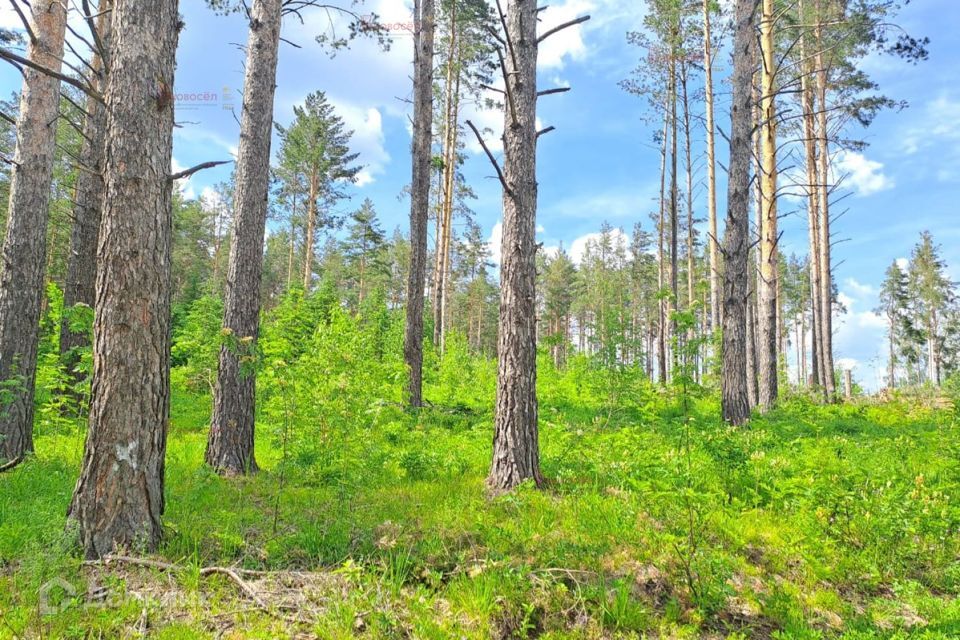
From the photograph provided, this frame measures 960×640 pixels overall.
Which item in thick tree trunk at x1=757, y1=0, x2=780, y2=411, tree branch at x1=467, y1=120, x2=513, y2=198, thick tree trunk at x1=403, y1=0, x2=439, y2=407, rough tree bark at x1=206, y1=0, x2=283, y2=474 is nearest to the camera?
tree branch at x1=467, y1=120, x2=513, y2=198

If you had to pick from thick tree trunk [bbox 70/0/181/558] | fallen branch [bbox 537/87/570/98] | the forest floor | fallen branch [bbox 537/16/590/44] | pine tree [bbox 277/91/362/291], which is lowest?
the forest floor

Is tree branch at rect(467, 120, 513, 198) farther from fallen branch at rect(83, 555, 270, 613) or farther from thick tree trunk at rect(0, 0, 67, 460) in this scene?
thick tree trunk at rect(0, 0, 67, 460)

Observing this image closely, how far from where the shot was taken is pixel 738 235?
8406 millimetres

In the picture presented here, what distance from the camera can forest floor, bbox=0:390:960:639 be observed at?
2705 mm

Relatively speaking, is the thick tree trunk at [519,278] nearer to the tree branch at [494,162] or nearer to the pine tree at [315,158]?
the tree branch at [494,162]

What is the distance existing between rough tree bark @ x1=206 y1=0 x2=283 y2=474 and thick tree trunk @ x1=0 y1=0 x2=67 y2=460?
7.62 feet

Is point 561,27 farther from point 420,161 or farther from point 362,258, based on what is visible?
point 362,258

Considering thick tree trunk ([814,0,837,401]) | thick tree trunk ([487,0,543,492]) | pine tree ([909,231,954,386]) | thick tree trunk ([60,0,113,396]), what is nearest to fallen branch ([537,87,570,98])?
thick tree trunk ([487,0,543,492])

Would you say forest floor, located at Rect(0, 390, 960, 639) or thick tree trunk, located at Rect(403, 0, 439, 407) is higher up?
thick tree trunk, located at Rect(403, 0, 439, 407)

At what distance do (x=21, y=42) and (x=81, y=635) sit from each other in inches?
379

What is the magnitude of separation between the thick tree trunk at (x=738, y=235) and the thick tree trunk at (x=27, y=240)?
993cm

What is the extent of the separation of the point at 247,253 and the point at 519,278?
10.8 ft

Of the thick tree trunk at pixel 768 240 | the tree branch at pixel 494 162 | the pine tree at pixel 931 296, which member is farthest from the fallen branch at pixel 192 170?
the pine tree at pixel 931 296

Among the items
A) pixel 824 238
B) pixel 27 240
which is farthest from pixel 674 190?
pixel 27 240
